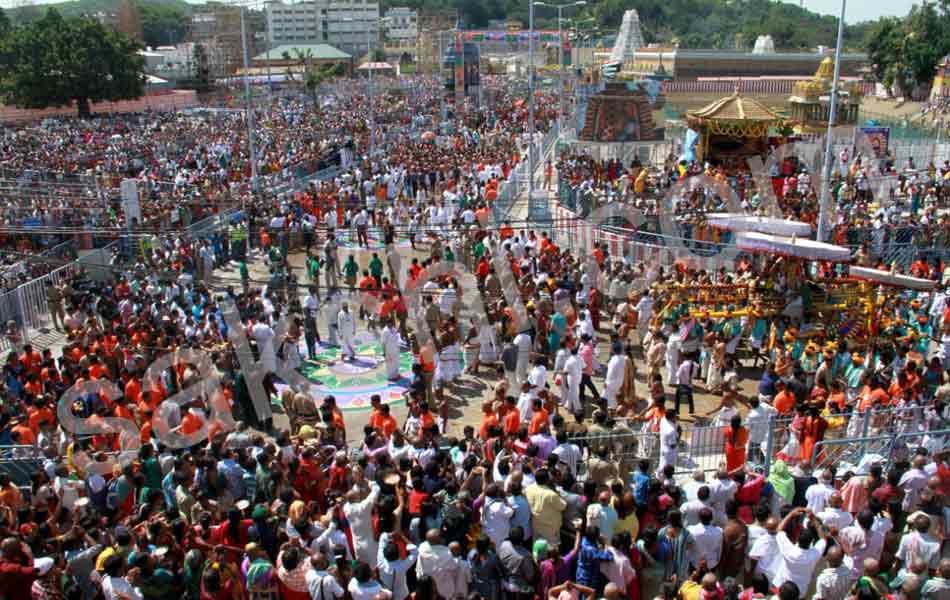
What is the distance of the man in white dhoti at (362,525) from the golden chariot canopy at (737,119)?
75.7 ft

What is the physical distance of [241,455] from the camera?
25.8ft

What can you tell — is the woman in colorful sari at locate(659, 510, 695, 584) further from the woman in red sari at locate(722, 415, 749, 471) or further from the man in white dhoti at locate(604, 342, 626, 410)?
the man in white dhoti at locate(604, 342, 626, 410)

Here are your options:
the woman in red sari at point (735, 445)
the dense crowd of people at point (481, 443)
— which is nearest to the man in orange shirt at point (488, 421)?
the dense crowd of people at point (481, 443)

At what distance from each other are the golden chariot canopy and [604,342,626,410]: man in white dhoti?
18382 mm

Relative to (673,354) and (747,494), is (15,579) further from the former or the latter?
(673,354)

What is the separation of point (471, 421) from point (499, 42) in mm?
104584

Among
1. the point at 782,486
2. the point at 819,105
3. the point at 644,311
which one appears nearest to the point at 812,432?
the point at 782,486

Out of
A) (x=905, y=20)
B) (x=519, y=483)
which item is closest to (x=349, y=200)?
(x=519, y=483)

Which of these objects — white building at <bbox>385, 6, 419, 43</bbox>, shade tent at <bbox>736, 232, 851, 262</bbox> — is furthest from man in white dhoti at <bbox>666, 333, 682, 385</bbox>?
white building at <bbox>385, 6, 419, 43</bbox>

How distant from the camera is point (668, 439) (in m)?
8.76

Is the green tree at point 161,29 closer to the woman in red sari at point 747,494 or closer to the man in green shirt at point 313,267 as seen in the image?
the man in green shirt at point 313,267

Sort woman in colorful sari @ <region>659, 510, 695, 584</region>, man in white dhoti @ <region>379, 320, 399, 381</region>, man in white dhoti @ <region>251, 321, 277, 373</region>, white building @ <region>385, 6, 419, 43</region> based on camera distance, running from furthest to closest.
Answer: white building @ <region>385, 6, 419, 43</region>, man in white dhoti @ <region>379, 320, 399, 381</region>, man in white dhoti @ <region>251, 321, 277, 373</region>, woman in colorful sari @ <region>659, 510, 695, 584</region>

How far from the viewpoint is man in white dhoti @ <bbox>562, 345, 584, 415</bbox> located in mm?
11039

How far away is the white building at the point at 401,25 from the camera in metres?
125
